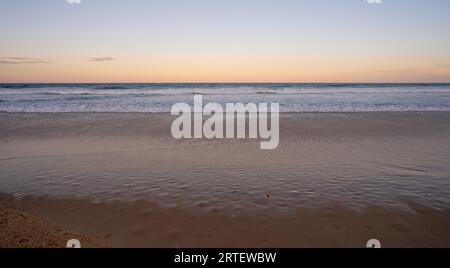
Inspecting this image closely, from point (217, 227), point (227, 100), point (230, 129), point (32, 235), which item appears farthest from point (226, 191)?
point (227, 100)

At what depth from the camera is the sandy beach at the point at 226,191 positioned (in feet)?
12.5

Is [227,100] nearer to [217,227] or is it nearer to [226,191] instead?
[226,191]

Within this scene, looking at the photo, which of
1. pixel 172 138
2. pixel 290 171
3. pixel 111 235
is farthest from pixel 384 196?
pixel 172 138

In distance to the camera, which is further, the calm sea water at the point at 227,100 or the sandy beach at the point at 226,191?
the calm sea water at the point at 227,100

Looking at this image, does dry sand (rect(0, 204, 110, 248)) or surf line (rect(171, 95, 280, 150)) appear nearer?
dry sand (rect(0, 204, 110, 248))

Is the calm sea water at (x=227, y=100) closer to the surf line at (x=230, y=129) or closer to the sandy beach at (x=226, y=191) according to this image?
the surf line at (x=230, y=129)

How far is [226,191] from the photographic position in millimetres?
5211

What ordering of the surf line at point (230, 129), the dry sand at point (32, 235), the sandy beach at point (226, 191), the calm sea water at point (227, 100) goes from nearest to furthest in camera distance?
the dry sand at point (32, 235) → the sandy beach at point (226, 191) → the surf line at point (230, 129) → the calm sea water at point (227, 100)

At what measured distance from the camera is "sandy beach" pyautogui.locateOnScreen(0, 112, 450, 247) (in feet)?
12.5

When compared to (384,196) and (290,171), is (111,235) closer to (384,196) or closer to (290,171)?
(290,171)

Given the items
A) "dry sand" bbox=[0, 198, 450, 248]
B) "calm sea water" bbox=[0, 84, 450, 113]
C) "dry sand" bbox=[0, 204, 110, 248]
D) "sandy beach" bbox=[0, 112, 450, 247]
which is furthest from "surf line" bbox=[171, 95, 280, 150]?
"dry sand" bbox=[0, 204, 110, 248]

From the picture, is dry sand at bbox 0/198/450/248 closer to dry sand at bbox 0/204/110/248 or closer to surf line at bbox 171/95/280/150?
dry sand at bbox 0/204/110/248

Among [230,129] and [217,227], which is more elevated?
[230,129]

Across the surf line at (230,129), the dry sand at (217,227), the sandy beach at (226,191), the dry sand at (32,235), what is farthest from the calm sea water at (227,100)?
the dry sand at (32,235)
